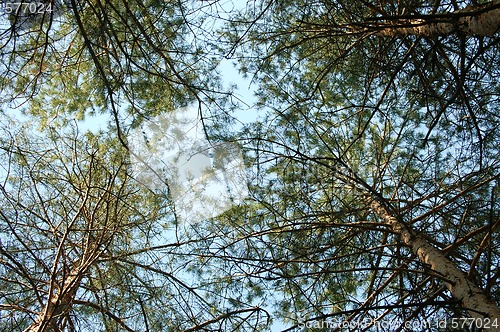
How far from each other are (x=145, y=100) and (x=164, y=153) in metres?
0.51

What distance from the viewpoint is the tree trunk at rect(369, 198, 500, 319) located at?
2.10 meters

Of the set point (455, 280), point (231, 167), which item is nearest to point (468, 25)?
point (455, 280)

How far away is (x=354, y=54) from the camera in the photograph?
414cm

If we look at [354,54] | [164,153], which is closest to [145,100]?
[164,153]

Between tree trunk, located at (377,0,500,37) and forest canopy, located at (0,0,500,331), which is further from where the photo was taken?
forest canopy, located at (0,0,500,331)

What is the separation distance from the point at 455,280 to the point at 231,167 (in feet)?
7.01

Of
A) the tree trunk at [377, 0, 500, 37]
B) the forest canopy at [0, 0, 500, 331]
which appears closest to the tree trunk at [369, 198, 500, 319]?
the forest canopy at [0, 0, 500, 331]

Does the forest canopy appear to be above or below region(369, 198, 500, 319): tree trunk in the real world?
above

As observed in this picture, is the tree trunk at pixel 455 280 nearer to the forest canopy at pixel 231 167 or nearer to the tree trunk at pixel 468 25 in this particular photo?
the forest canopy at pixel 231 167

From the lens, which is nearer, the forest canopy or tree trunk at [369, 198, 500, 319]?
tree trunk at [369, 198, 500, 319]

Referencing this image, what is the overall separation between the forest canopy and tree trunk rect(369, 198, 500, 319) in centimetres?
6

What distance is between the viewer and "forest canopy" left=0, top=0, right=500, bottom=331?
10.5 feet

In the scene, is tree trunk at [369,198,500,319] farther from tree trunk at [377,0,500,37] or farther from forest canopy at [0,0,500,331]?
tree trunk at [377,0,500,37]

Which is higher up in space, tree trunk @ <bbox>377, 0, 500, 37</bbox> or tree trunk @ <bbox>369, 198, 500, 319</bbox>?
tree trunk @ <bbox>377, 0, 500, 37</bbox>
